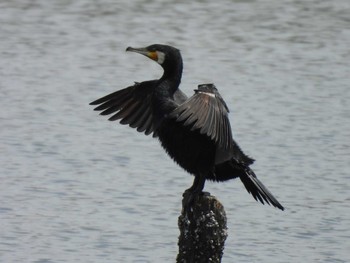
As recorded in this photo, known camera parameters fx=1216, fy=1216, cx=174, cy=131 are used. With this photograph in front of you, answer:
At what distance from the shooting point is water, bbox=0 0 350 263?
8.32 metres

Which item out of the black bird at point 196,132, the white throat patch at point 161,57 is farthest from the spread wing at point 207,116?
the white throat patch at point 161,57

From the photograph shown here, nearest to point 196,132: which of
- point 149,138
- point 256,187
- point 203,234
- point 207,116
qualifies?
point 207,116

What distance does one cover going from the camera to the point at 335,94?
39.9 feet

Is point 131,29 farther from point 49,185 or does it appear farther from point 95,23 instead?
point 49,185

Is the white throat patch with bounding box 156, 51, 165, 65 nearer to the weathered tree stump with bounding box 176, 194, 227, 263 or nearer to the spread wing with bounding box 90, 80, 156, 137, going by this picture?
the spread wing with bounding box 90, 80, 156, 137

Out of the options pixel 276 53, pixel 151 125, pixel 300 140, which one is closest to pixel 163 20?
pixel 276 53

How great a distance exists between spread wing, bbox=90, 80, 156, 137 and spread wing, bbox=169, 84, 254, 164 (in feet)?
1.34

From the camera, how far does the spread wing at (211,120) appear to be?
610 centimetres

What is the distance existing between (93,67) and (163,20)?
248cm

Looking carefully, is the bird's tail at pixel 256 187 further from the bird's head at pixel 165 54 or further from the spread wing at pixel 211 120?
the bird's head at pixel 165 54

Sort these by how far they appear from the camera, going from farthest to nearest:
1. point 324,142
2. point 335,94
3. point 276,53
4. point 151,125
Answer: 1. point 276,53
2. point 335,94
3. point 324,142
4. point 151,125

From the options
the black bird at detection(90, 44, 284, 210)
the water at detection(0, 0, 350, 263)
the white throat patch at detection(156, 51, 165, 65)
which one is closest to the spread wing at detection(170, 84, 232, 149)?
the black bird at detection(90, 44, 284, 210)

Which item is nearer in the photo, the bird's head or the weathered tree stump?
the weathered tree stump

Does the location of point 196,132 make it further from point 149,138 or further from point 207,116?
point 149,138
